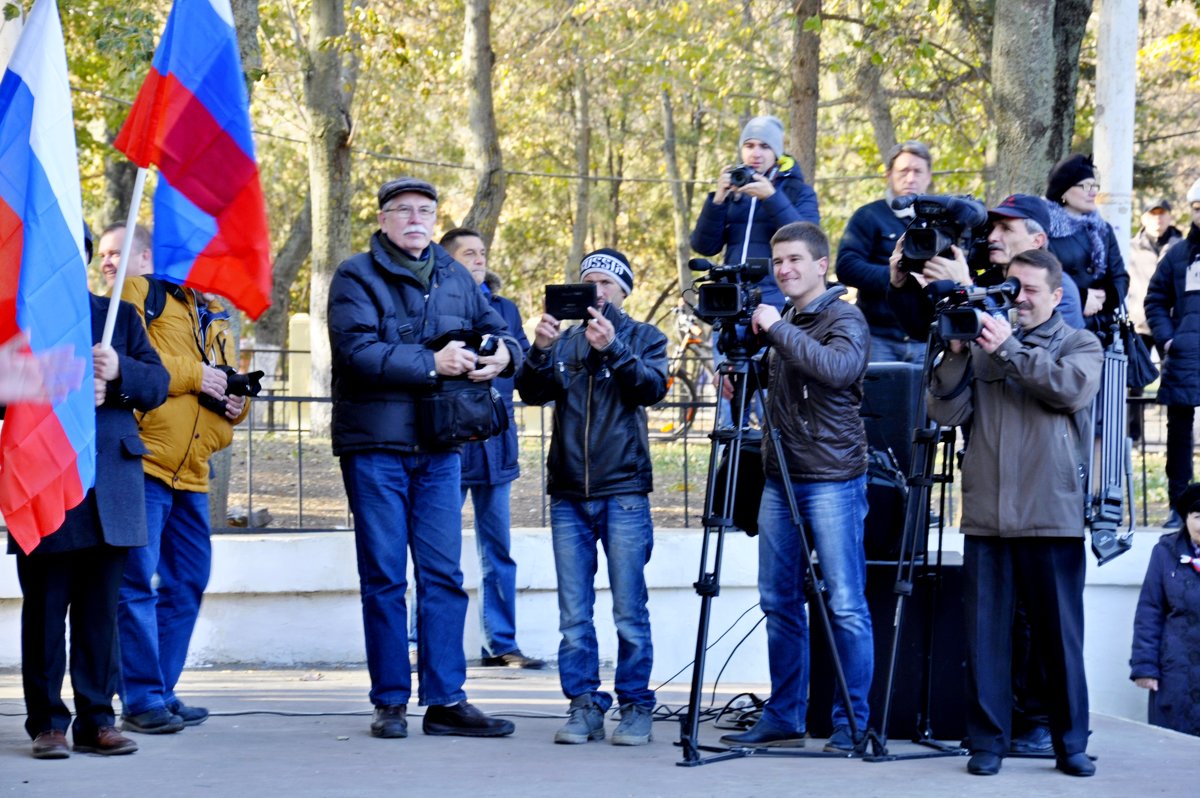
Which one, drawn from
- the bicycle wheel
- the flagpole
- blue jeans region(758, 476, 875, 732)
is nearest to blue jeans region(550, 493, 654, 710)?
blue jeans region(758, 476, 875, 732)

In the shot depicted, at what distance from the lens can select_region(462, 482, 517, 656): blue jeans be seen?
8.34 m

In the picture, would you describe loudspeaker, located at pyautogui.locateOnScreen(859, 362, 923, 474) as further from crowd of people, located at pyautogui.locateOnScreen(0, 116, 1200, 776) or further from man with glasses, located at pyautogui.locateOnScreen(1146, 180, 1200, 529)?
man with glasses, located at pyautogui.locateOnScreen(1146, 180, 1200, 529)

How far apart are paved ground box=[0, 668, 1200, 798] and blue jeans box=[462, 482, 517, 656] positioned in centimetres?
143

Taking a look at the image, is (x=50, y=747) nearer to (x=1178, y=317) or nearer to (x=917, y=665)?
(x=917, y=665)

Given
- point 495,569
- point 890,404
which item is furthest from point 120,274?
point 890,404

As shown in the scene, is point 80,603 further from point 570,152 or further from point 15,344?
point 570,152

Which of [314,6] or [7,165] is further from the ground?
[314,6]

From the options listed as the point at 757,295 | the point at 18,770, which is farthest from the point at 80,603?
the point at 757,295

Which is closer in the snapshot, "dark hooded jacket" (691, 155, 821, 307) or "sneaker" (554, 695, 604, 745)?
"sneaker" (554, 695, 604, 745)

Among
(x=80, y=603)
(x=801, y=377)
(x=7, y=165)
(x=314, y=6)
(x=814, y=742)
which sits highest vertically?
(x=314, y=6)

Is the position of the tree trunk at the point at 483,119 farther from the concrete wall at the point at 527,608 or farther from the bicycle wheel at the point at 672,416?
the concrete wall at the point at 527,608

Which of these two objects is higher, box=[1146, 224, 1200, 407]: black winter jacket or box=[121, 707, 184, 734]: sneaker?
box=[1146, 224, 1200, 407]: black winter jacket

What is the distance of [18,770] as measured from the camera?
5.59 metres

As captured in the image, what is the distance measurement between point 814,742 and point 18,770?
304 centimetres
